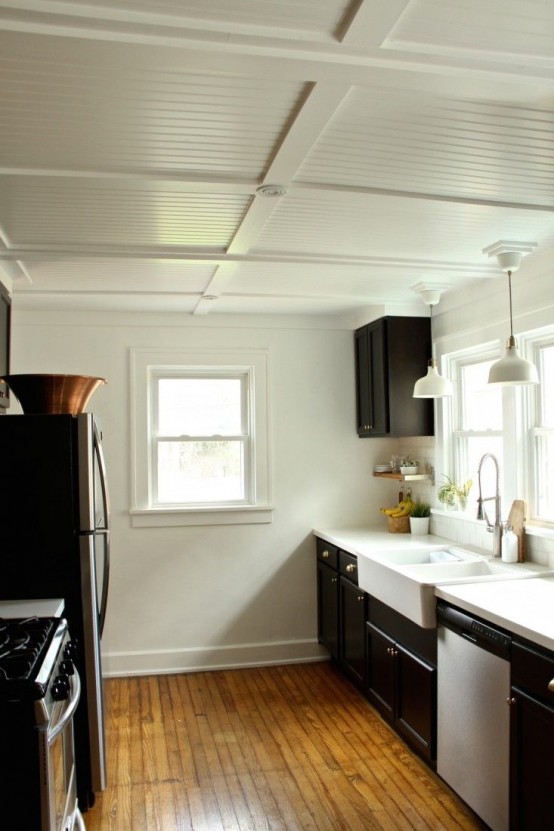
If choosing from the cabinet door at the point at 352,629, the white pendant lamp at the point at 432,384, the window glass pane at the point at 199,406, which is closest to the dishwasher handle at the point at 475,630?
the cabinet door at the point at 352,629

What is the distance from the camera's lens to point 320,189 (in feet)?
7.63

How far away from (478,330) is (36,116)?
2.72 metres

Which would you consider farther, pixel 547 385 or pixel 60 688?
pixel 547 385

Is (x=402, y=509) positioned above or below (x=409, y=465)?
below

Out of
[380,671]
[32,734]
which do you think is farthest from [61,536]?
[380,671]

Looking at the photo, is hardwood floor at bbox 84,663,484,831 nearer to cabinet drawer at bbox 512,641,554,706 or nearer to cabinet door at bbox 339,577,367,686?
cabinet door at bbox 339,577,367,686

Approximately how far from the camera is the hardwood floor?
2785 mm

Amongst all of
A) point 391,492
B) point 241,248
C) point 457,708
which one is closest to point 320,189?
point 241,248

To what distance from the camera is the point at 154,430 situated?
4.69m

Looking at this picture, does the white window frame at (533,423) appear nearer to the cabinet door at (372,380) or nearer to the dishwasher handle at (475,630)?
the dishwasher handle at (475,630)

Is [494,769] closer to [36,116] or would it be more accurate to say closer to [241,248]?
[241,248]

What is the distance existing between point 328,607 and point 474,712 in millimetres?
1951

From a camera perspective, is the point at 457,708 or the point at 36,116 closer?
the point at 36,116

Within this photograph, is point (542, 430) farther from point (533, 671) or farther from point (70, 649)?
point (70, 649)
